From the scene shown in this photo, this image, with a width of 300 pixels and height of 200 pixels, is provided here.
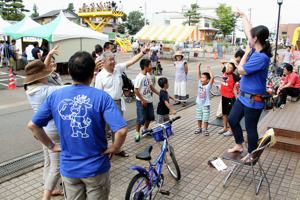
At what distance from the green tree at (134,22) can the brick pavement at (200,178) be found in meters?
66.8

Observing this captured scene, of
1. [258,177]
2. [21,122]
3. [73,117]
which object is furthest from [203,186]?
[21,122]

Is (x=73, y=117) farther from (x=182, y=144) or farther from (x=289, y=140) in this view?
(x=289, y=140)

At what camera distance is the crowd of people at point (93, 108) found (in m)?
2.15

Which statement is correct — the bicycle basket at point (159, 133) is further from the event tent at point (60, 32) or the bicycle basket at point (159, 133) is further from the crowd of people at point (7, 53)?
the crowd of people at point (7, 53)

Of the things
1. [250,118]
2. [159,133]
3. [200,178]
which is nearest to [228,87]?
[250,118]

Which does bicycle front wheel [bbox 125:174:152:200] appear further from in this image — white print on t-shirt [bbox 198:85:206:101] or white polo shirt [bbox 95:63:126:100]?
white print on t-shirt [bbox 198:85:206:101]

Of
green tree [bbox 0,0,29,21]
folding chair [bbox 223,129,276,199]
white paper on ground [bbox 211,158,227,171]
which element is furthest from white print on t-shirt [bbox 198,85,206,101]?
green tree [bbox 0,0,29,21]

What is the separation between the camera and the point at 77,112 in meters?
2.12

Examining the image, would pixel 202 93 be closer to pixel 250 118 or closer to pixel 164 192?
pixel 250 118

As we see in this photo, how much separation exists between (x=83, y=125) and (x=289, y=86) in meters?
8.84

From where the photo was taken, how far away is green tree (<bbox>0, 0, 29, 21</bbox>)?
44.3 m

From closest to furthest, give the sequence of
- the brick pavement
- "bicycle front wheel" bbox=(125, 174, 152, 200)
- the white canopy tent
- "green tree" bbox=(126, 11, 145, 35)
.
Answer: "bicycle front wheel" bbox=(125, 174, 152, 200), the brick pavement, the white canopy tent, "green tree" bbox=(126, 11, 145, 35)

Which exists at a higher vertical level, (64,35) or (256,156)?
(64,35)

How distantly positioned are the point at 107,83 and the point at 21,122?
3.53 m
